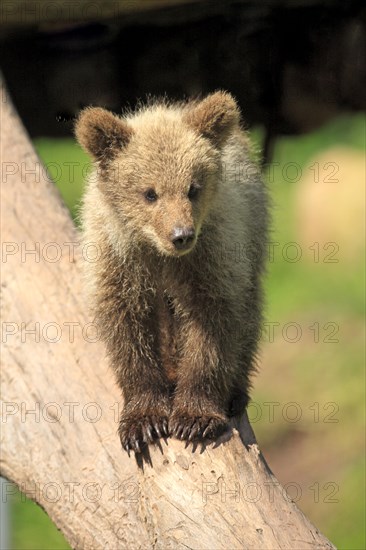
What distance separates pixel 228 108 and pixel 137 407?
5.31 ft

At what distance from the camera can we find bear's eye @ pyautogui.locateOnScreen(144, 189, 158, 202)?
15.6 feet

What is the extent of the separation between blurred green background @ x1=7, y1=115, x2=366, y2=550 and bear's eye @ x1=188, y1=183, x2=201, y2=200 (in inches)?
131

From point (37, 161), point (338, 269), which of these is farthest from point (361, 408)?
point (37, 161)

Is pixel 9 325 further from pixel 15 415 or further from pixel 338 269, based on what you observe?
pixel 338 269

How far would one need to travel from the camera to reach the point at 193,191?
479 centimetres

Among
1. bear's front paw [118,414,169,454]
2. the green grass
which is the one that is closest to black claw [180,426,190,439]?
bear's front paw [118,414,169,454]

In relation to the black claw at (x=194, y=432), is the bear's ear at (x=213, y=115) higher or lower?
higher

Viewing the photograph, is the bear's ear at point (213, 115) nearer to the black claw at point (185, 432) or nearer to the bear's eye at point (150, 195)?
the bear's eye at point (150, 195)

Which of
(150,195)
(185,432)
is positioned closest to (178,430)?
(185,432)

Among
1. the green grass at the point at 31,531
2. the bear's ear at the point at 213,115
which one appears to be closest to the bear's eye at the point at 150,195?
the bear's ear at the point at 213,115

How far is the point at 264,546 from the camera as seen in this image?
4305 millimetres

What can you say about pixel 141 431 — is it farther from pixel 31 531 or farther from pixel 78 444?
pixel 31 531

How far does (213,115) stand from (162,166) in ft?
1.43

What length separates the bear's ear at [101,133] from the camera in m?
4.82
